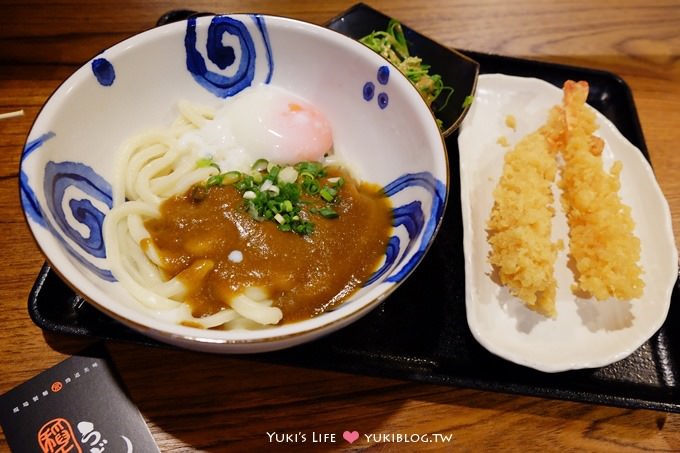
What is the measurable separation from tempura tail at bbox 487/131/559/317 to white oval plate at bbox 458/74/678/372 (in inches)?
2.5

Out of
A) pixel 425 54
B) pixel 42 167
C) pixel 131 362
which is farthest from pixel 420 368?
pixel 425 54

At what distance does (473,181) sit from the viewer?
2.26m

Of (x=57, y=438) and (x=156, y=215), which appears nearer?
(x=57, y=438)

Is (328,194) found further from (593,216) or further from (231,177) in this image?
(593,216)

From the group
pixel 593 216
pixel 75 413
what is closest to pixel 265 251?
pixel 75 413

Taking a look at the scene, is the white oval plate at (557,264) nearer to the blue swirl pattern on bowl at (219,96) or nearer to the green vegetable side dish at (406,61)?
the green vegetable side dish at (406,61)

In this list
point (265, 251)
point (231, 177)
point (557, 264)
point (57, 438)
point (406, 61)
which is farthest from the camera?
point (406, 61)

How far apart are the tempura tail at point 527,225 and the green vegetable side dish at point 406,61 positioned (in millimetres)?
387

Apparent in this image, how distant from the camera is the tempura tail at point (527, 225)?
6.20 ft

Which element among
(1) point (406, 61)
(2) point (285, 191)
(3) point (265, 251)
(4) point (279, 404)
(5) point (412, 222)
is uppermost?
(1) point (406, 61)

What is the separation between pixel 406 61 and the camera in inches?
101

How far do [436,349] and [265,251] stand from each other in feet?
2.22

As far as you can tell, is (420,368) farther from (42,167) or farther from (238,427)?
(42,167)

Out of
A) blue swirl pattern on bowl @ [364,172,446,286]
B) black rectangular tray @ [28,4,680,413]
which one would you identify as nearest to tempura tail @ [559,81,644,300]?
black rectangular tray @ [28,4,680,413]
